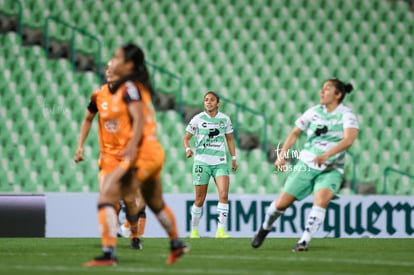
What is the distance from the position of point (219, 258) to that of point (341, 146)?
178 centimetres

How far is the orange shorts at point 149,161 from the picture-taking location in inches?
319

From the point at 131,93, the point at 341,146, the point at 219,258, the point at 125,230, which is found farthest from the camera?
the point at 125,230

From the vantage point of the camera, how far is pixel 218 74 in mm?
18750

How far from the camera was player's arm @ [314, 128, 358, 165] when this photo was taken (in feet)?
32.7

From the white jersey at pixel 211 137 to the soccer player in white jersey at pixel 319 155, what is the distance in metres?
3.26

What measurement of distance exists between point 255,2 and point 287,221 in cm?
570

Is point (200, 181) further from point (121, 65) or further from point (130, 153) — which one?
point (130, 153)

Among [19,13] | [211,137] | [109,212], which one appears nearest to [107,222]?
[109,212]

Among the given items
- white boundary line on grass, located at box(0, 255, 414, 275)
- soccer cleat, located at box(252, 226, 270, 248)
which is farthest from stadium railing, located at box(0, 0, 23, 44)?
white boundary line on grass, located at box(0, 255, 414, 275)

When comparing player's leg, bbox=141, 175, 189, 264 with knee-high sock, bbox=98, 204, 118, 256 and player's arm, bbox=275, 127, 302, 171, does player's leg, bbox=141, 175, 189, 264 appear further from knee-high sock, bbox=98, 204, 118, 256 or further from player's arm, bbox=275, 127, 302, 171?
player's arm, bbox=275, 127, 302, 171

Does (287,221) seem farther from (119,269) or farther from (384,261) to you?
(119,269)

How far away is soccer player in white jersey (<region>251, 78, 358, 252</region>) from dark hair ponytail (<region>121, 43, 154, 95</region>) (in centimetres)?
244

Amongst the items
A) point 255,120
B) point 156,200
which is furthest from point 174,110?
point 156,200

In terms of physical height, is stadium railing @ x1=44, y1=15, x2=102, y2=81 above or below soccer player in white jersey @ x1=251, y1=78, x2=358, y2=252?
above
